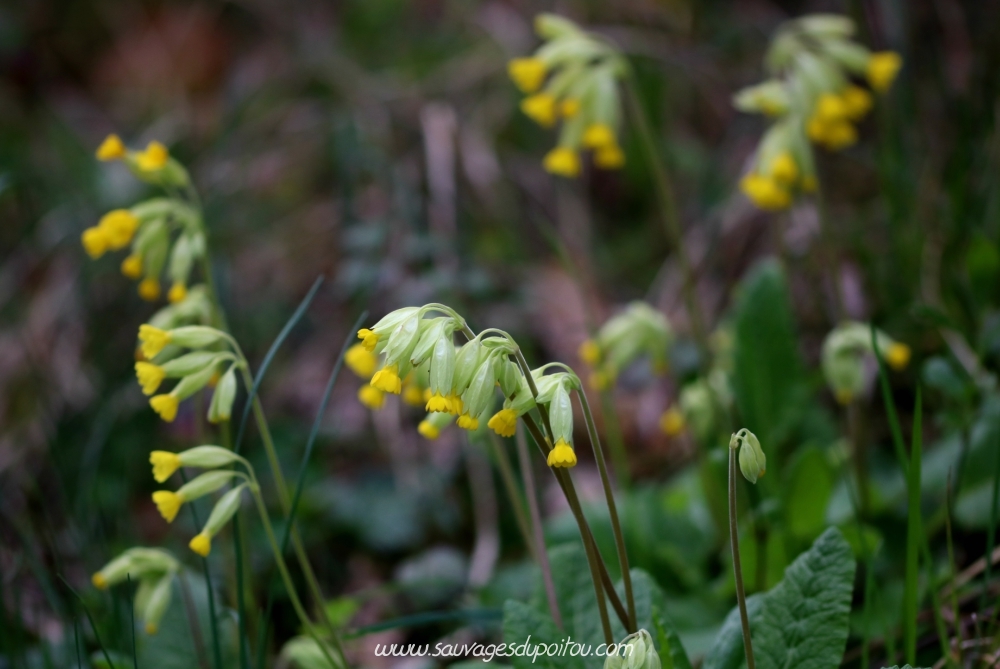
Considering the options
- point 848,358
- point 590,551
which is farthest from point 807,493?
point 590,551

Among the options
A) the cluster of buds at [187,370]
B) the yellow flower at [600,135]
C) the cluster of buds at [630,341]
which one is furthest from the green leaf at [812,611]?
the yellow flower at [600,135]

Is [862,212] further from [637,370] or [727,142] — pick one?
[637,370]

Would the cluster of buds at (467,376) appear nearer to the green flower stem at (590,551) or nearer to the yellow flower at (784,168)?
the green flower stem at (590,551)

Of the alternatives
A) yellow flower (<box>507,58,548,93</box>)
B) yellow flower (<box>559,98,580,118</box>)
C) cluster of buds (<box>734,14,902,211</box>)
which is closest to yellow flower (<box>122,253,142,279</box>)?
yellow flower (<box>507,58,548,93</box>)

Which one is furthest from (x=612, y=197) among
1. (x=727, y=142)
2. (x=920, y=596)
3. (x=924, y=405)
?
(x=920, y=596)

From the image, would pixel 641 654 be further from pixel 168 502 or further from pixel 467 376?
pixel 168 502
